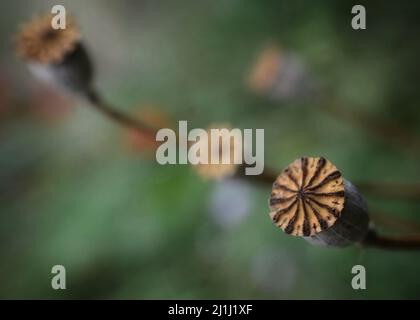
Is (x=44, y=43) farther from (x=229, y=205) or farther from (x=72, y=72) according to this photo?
(x=229, y=205)

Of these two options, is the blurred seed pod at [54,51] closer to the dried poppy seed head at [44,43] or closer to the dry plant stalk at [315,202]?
the dried poppy seed head at [44,43]

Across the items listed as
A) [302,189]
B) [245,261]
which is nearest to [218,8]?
[245,261]

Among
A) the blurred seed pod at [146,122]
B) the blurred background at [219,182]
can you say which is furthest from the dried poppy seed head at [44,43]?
the blurred seed pod at [146,122]

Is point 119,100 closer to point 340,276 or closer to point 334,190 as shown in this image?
point 340,276

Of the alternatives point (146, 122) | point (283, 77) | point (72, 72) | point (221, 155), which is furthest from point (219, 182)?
point (146, 122)

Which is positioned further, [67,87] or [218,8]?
[218,8]

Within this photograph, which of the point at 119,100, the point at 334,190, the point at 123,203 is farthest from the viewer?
the point at 119,100
